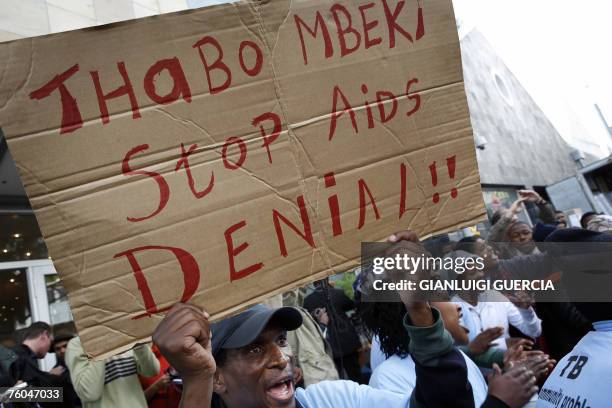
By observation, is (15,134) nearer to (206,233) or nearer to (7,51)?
(7,51)

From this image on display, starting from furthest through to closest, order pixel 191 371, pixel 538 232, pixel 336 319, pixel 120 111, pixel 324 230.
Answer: pixel 336 319, pixel 538 232, pixel 324 230, pixel 120 111, pixel 191 371

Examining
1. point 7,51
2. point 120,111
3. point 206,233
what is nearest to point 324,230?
point 206,233

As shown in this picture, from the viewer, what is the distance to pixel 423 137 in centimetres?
164

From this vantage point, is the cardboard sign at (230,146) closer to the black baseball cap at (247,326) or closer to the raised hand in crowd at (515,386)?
the black baseball cap at (247,326)

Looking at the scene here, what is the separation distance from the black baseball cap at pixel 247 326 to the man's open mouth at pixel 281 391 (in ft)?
0.59

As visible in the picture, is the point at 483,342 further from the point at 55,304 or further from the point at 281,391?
the point at 55,304

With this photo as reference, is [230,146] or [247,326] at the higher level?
[230,146]

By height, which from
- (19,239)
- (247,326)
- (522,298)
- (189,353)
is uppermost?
(19,239)

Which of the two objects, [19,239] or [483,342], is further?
[19,239]

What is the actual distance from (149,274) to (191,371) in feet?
1.08

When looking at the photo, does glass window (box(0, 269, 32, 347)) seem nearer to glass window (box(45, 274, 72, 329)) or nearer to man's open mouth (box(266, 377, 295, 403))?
glass window (box(45, 274, 72, 329))

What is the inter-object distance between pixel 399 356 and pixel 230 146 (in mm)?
1454

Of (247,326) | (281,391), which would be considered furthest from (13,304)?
Result: (281,391)

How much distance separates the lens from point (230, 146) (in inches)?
56.1
